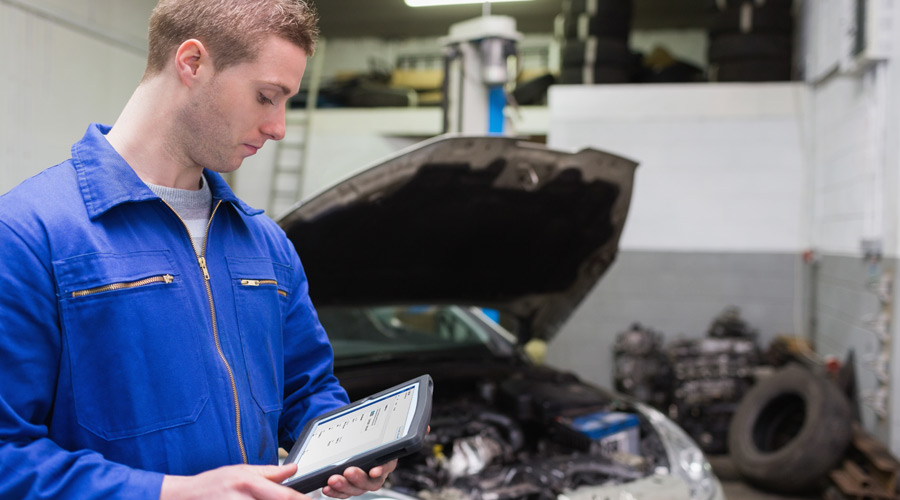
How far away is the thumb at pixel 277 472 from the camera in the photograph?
1.02 metres

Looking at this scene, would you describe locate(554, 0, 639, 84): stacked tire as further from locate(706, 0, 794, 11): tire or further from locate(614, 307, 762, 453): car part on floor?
locate(614, 307, 762, 453): car part on floor

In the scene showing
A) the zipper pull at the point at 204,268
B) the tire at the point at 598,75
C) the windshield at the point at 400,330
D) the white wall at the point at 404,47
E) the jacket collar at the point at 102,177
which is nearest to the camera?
the jacket collar at the point at 102,177

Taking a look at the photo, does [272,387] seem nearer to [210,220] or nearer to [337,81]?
[210,220]

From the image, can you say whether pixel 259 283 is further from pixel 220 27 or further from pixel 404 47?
pixel 404 47

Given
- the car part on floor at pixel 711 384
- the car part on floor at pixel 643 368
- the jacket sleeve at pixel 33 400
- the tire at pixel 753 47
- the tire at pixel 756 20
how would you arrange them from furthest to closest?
the tire at pixel 753 47, the tire at pixel 756 20, the car part on floor at pixel 643 368, the car part on floor at pixel 711 384, the jacket sleeve at pixel 33 400

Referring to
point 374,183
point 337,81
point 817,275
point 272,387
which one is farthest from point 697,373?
point 337,81

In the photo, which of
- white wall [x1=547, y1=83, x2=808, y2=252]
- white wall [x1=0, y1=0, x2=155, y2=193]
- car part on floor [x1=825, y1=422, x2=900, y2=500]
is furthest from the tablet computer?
white wall [x1=547, y1=83, x2=808, y2=252]

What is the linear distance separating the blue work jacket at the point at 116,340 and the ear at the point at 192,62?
171 millimetres

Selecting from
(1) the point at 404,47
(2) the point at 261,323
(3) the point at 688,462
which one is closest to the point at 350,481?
(2) the point at 261,323

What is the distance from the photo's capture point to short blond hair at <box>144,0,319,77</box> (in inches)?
43.5

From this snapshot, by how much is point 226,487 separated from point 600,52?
5648 mm

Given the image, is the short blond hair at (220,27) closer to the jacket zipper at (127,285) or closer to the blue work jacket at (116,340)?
the blue work jacket at (116,340)

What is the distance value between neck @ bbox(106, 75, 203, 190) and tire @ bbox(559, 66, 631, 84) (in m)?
5.26

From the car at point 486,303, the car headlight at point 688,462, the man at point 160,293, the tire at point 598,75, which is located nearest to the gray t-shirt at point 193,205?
the man at point 160,293
